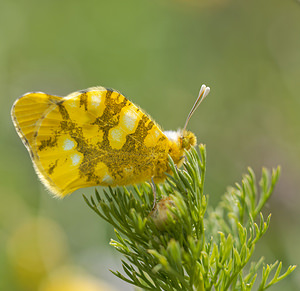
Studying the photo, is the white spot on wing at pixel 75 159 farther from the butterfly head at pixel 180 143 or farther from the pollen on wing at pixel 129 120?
the butterfly head at pixel 180 143

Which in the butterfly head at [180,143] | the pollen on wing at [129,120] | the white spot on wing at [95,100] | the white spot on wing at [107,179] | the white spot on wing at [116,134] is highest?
the white spot on wing at [95,100]

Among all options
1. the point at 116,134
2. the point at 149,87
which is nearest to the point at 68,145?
the point at 116,134

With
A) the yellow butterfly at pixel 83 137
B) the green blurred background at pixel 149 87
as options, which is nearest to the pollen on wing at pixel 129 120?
the yellow butterfly at pixel 83 137

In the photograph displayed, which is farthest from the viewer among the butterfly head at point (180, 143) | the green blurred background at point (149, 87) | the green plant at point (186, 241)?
the green blurred background at point (149, 87)

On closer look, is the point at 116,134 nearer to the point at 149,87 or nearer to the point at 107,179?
the point at 107,179

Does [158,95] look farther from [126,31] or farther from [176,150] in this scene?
[176,150]

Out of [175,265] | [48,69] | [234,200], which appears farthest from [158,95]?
[175,265]
